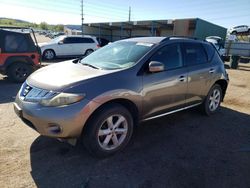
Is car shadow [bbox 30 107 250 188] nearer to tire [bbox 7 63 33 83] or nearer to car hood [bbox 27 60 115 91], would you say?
car hood [bbox 27 60 115 91]

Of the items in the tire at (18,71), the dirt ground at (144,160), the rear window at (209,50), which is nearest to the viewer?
the dirt ground at (144,160)

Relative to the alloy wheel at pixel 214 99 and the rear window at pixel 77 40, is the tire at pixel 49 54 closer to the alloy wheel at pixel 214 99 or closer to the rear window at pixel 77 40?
the rear window at pixel 77 40

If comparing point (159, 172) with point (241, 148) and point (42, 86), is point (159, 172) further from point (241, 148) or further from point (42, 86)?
point (42, 86)

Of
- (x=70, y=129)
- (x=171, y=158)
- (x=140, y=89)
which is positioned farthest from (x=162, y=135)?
(x=70, y=129)

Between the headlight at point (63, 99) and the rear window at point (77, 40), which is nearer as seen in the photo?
the headlight at point (63, 99)

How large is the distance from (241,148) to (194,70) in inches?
62.9

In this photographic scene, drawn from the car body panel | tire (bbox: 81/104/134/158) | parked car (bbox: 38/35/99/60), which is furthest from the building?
tire (bbox: 81/104/134/158)

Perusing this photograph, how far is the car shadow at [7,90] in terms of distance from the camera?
5.81 meters

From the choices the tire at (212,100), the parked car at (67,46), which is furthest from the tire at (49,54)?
the tire at (212,100)

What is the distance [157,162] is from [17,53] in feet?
20.7

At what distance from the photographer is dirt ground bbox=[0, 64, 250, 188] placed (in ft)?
9.09

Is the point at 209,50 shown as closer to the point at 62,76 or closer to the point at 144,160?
the point at 144,160

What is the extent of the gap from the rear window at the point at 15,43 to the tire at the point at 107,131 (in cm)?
571

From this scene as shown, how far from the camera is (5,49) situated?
7254 mm
